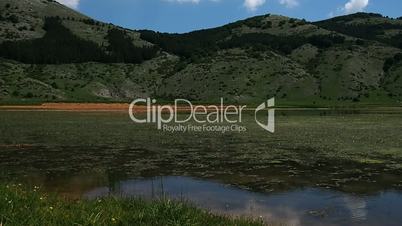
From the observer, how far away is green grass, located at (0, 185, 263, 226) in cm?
Answer: 1070

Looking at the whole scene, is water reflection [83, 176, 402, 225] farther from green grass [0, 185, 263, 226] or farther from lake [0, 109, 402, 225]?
green grass [0, 185, 263, 226]

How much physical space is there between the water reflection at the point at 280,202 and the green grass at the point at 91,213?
8.56 ft

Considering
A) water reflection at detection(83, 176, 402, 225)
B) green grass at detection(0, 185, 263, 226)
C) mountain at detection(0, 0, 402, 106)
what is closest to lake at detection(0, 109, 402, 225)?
water reflection at detection(83, 176, 402, 225)

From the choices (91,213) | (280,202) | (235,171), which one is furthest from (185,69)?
(91,213)

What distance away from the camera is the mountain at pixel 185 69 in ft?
→ 426

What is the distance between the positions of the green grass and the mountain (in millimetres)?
97253

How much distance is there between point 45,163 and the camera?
25547mm

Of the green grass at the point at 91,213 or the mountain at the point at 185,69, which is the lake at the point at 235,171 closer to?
the green grass at the point at 91,213

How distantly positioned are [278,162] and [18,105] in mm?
81774

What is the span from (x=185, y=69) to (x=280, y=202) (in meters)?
136

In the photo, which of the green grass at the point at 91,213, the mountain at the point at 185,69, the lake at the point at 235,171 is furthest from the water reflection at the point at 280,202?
the mountain at the point at 185,69

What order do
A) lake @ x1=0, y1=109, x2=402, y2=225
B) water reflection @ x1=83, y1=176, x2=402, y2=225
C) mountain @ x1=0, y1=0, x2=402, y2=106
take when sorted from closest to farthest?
water reflection @ x1=83, y1=176, x2=402, y2=225 < lake @ x1=0, y1=109, x2=402, y2=225 < mountain @ x1=0, y1=0, x2=402, y2=106

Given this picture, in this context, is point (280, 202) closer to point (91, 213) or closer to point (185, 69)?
point (91, 213)

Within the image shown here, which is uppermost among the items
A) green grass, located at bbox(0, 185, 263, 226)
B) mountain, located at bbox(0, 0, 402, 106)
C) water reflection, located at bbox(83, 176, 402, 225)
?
mountain, located at bbox(0, 0, 402, 106)
